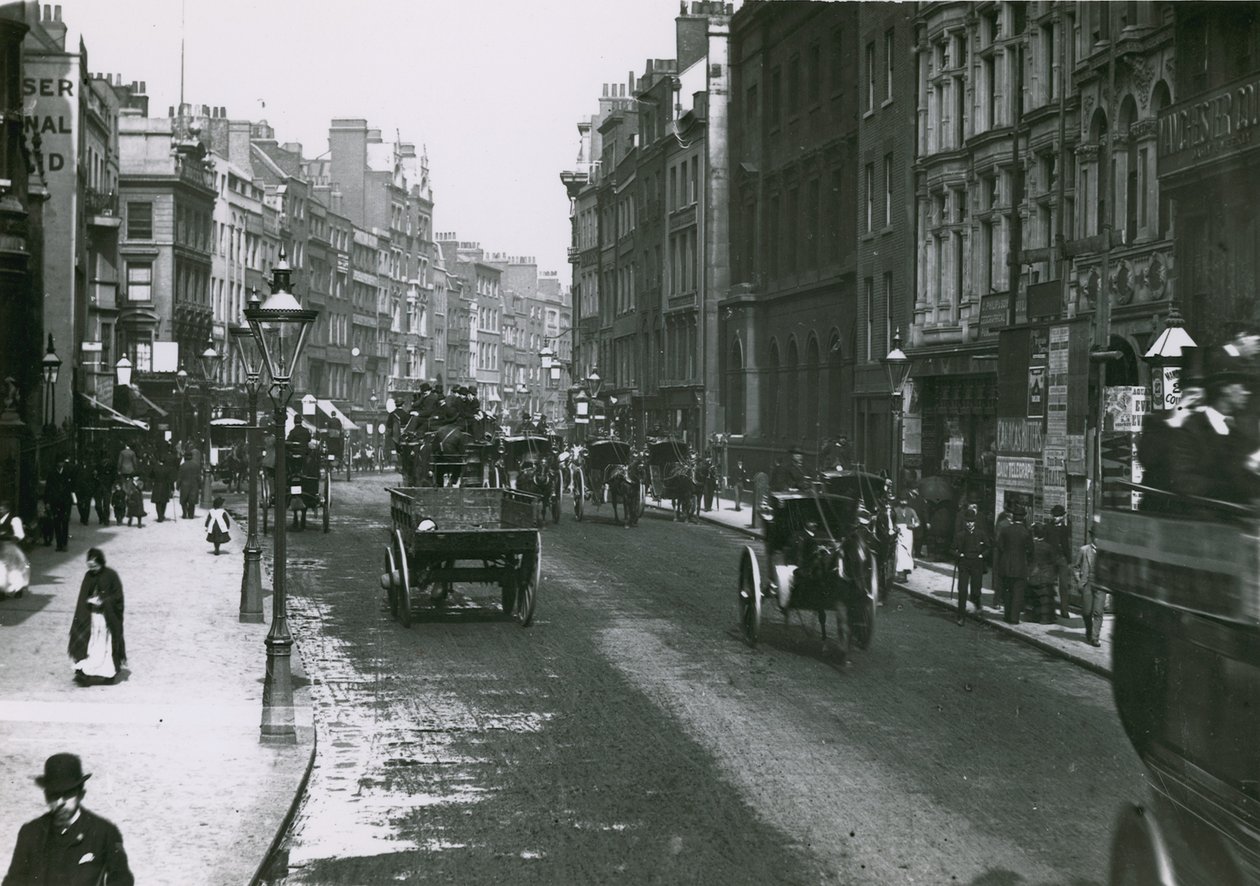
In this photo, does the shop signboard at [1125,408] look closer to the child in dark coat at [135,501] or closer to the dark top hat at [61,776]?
the dark top hat at [61,776]

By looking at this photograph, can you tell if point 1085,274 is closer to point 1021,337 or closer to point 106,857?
point 1021,337

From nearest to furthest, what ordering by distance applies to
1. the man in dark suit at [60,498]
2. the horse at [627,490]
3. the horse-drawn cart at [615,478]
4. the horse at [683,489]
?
the man in dark suit at [60,498]
the horse at [627,490]
the horse-drawn cart at [615,478]
the horse at [683,489]

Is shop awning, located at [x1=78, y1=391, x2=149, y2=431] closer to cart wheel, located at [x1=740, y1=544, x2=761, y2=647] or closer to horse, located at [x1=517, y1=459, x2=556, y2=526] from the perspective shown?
cart wheel, located at [x1=740, y1=544, x2=761, y2=647]

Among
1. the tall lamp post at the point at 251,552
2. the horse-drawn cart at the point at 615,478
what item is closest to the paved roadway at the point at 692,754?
the tall lamp post at the point at 251,552

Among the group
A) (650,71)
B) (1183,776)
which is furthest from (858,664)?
(650,71)

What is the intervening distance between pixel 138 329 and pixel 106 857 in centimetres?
1440

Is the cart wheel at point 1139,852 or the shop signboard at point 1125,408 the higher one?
the shop signboard at point 1125,408

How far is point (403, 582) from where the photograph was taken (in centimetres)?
1873

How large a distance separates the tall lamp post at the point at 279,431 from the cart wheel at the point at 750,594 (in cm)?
558

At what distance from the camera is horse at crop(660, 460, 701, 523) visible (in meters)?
36.8

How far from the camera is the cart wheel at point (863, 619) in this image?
664 inches

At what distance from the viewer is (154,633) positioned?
57.6ft

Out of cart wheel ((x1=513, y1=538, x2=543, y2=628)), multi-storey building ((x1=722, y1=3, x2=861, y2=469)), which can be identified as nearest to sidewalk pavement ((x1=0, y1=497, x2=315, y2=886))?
cart wheel ((x1=513, y1=538, x2=543, y2=628))

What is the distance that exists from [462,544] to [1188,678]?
12.8 metres
